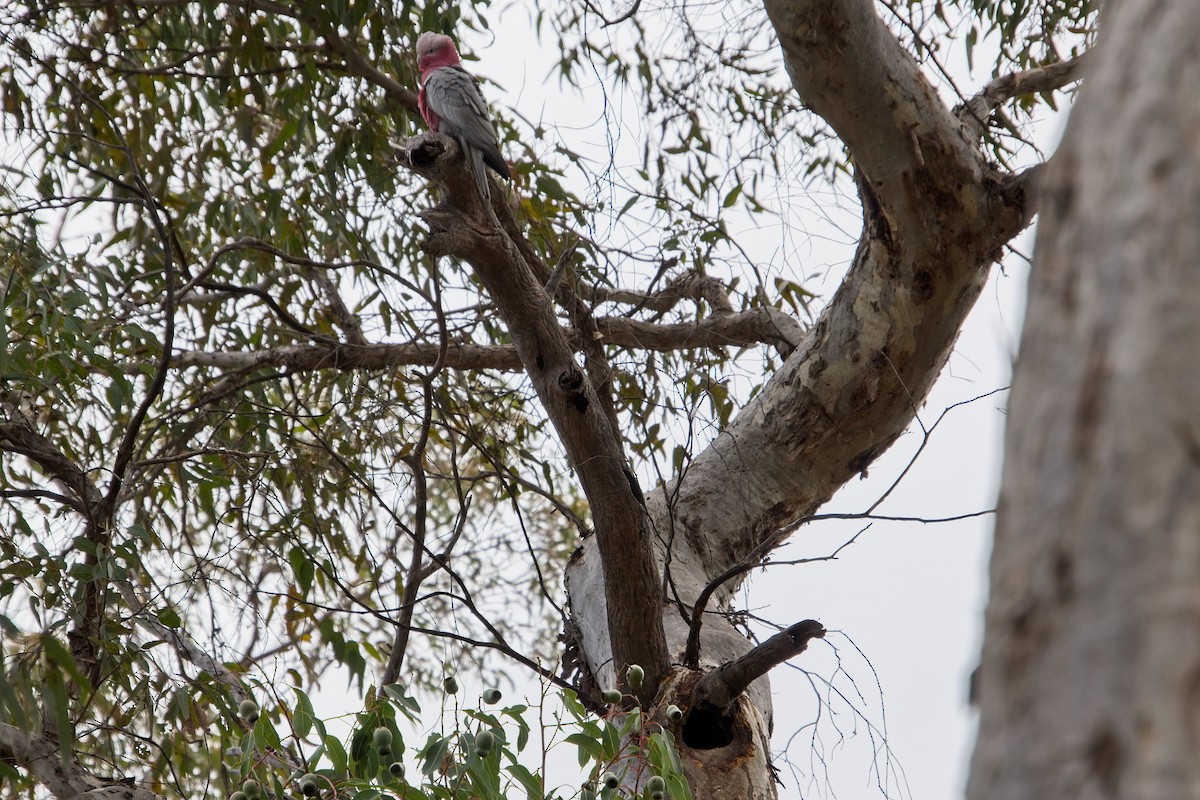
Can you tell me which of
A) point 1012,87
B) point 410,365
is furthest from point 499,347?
point 1012,87

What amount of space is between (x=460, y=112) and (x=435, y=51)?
45cm

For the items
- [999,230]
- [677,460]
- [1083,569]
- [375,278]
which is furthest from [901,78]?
[1083,569]

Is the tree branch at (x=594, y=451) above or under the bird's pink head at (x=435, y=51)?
under

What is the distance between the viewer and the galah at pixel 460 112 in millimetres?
2645

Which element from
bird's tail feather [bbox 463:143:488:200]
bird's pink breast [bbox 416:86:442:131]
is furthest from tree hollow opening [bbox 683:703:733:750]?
bird's pink breast [bbox 416:86:442:131]

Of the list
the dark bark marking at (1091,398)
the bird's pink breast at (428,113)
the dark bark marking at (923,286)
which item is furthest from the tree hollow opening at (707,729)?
the bird's pink breast at (428,113)

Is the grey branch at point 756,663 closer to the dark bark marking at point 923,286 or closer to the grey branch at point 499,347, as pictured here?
the dark bark marking at point 923,286

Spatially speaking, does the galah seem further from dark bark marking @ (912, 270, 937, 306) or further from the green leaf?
the green leaf

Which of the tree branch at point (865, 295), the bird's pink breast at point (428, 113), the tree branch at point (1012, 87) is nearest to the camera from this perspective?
the tree branch at point (865, 295)

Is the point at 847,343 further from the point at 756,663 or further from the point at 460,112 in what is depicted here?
the point at 460,112

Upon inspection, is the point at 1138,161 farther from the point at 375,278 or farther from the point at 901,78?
the point at 375,278

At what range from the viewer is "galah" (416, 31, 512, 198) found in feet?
8.68

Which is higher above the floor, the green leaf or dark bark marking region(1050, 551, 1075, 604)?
A: the green leaf

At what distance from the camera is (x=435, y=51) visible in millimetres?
2996
